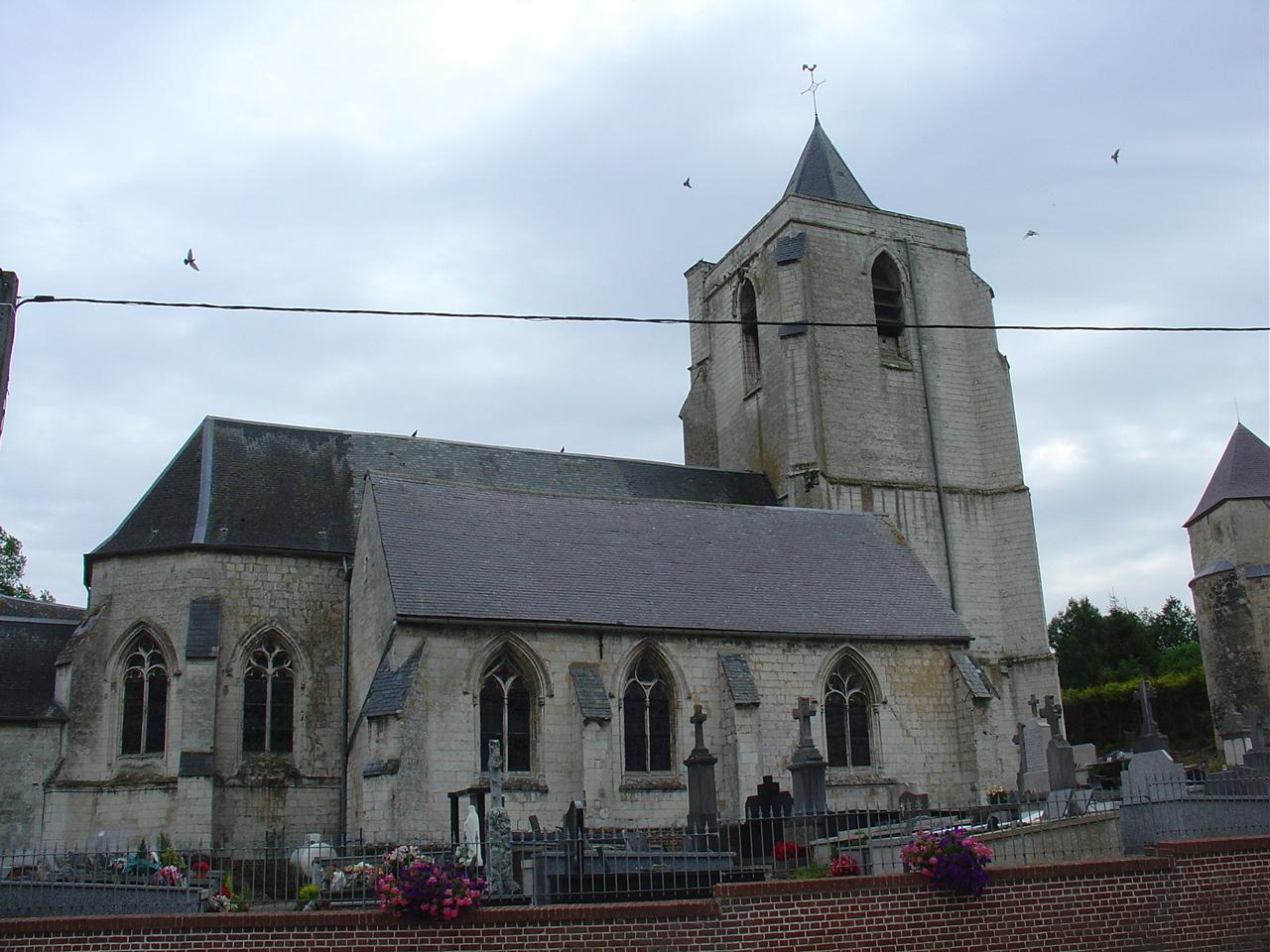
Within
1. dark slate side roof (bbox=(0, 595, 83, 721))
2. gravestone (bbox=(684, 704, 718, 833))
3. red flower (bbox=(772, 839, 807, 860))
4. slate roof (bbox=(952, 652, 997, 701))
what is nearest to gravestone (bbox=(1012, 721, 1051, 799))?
slate roof (bbox=(952, 652, 997, 701))

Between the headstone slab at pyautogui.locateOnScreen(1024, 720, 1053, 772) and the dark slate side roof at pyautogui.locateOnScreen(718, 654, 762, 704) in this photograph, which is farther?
the headstone slab at pyautogui.locateOnScreen(1024, 720, 1053, 772)

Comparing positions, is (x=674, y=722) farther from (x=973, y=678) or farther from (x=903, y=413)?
(x=903, y=413)

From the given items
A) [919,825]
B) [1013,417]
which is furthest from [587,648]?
[1013,417]

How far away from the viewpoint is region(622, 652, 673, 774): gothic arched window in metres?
19.7

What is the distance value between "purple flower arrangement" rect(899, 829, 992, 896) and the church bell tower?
17.4 metres

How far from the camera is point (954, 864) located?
33.2ft

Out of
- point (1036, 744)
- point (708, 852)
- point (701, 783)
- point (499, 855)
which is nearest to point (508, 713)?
point (701, 783)

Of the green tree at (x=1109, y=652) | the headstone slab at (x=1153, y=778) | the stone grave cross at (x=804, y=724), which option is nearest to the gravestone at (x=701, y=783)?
the stone grave cross at (x=804, y=724)

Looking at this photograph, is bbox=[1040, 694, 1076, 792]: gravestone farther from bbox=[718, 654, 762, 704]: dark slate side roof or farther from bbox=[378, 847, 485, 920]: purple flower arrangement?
bbox=[378, 847, 485, 920]: purple flower arrangement

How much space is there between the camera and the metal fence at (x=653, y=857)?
34.5 ft

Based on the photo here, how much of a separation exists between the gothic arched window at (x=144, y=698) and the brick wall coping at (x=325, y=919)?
39.5 ft

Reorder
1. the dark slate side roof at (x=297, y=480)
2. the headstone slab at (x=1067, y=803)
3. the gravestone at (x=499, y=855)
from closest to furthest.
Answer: the gravestone at (x=499, y=855) < the headstone slab at (x=1067, y=803) < the dark slate side roof at (x=297, y=480)

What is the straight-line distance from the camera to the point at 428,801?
57.9ft

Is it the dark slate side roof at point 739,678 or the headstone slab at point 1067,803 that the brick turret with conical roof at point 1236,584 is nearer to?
the dark slate side roof at point 739,678
